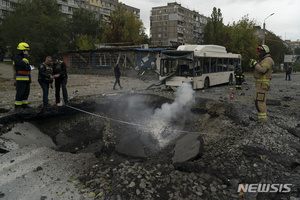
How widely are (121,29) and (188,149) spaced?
141 feet

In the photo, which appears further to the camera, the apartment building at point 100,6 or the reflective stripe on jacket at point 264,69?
the apartment building at point 100,6

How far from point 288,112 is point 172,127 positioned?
448 centimetres

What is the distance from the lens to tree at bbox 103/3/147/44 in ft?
145

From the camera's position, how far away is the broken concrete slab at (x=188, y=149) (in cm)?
410

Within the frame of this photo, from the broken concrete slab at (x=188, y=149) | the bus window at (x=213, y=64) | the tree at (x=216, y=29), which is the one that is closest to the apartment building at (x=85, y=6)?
the tree at (x=216, y=29)

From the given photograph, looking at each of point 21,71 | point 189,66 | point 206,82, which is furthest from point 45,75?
point 206,82

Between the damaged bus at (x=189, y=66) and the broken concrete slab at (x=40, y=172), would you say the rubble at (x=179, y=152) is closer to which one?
the broken concrete slab at (x=40, y=172)

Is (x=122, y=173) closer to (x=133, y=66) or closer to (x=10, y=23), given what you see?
(x=133, y=66)

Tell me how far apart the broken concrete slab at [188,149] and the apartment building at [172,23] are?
225 ft

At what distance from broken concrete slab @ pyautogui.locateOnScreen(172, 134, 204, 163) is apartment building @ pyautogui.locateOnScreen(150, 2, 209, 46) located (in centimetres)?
6862

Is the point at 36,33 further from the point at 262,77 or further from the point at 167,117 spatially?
the point at 262,77

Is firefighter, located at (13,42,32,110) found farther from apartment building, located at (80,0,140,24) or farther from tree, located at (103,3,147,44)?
apartment building, located at (80,0,140,24)

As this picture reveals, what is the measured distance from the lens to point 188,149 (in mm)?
4410

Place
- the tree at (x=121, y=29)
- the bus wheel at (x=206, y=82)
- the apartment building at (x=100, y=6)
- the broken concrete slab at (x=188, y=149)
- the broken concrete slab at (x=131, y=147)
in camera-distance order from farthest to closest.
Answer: the apartment building at (x=100, y=6) < the tree at (x=121, y=29) < the bus wheel at (x=206, y=82) < the broken concrete slab at (x=131, y=147) < the broken concrete slab at (x=188, y=149)
